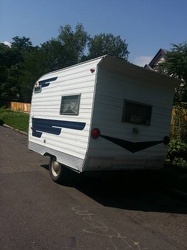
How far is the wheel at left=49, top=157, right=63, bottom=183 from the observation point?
8914mm

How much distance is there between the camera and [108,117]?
25.4ft

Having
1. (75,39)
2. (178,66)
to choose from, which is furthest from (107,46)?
(178,66)

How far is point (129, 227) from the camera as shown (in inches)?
241

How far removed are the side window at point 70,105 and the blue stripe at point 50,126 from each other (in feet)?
0.82

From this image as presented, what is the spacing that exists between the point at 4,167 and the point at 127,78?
489 centimetres

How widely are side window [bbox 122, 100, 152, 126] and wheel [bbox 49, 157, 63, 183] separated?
210cm

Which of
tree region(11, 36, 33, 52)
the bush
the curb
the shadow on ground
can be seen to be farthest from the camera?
tree region(11, 36, 33, 52)

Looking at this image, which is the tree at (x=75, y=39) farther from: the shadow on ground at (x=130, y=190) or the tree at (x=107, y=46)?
the shadow on ground at (x=130, y=190)

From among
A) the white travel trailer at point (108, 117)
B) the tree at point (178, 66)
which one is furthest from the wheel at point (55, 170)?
the tree at point (178, 66)

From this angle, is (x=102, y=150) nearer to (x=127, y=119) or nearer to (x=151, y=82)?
(x=127, y=119)

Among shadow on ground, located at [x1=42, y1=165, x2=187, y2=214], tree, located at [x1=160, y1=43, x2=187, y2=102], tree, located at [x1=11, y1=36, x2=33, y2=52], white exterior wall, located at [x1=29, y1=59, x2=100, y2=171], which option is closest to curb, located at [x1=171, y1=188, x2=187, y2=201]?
shadow on ground, located at [x1=42, y1=165, x2=187, y2=214]

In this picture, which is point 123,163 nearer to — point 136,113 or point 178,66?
point 136,113

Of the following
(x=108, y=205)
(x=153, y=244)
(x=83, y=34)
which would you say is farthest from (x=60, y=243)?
(x=83, y=34)

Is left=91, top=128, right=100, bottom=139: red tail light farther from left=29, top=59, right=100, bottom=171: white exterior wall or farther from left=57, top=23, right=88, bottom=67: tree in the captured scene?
left=57, top=23, right=88, bottom=67: tree
